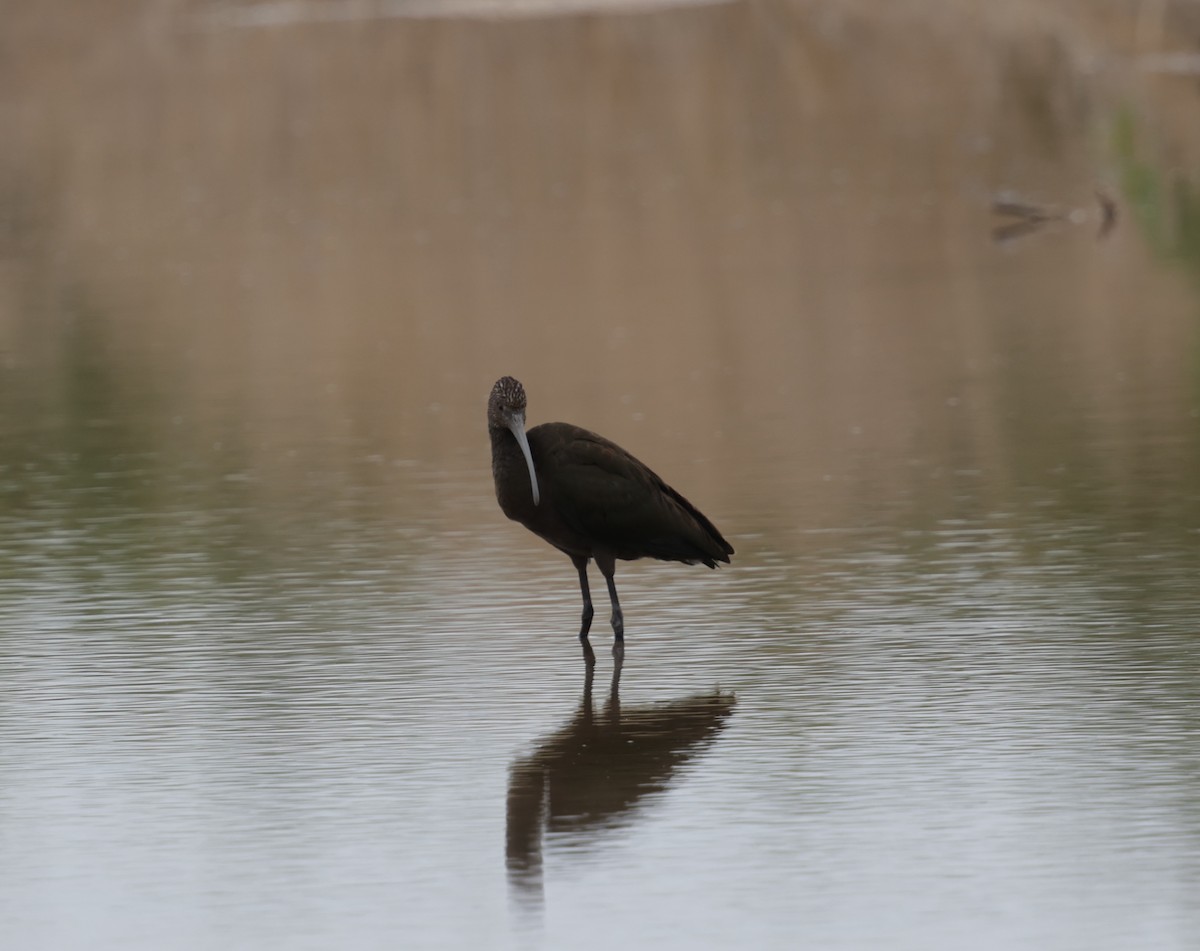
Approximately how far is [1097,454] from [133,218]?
28.9 meters

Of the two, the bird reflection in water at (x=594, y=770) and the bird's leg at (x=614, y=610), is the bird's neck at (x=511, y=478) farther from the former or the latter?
the bird reflection in water at (x=594, y=770)

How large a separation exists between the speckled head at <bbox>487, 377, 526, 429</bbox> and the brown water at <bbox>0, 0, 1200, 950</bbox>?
0.91 meters

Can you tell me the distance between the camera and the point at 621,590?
12406 mm

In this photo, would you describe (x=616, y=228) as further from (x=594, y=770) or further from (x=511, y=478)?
(x=594, y=770)

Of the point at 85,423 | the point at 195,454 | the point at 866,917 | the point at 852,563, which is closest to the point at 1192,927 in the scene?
the point at 866,917

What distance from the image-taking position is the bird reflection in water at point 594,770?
8.03 meters

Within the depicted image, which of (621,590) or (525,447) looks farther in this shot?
A: (621,590)

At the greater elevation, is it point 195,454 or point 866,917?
point 195,454

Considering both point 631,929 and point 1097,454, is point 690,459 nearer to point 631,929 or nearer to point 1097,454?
point 1097,454

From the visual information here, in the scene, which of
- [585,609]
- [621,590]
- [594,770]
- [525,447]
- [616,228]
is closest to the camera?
[594,770]

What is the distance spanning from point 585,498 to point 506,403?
516mm

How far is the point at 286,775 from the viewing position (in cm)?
891

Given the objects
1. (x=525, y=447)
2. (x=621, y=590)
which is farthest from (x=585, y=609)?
(x=621, y=590)

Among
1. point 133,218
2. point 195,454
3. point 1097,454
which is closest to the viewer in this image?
point 1097,454
